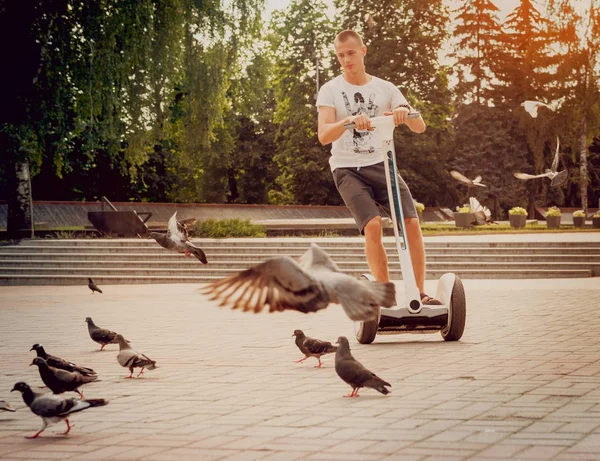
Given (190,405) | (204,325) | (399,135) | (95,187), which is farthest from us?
(399,135)

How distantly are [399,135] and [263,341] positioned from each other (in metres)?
48.3

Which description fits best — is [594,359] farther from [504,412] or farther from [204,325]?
[204,325]

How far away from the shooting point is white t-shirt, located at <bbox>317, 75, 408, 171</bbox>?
760cm

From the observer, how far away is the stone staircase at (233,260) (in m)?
20.6

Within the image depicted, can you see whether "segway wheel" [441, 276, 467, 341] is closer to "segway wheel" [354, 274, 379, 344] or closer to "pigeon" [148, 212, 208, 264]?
"segway wheel" [354, 274, 379, 344]

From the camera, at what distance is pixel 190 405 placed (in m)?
5.72

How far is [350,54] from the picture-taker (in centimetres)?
736

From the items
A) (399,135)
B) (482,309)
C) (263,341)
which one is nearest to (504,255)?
(482,309)

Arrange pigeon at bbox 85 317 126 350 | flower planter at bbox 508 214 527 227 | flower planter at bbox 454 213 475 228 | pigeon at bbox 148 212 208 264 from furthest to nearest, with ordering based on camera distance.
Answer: flower planter at bbox 508 214 527 227
flower planter at bbox 454 213 475 228
pigeon at bbox 85 317 126 350
pigeon at bbox 148 212 208 264

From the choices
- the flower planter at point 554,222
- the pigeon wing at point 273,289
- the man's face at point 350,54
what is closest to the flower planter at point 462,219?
the flower planter at point 554,222

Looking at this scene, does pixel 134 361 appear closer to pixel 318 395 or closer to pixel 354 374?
pixel 318 395

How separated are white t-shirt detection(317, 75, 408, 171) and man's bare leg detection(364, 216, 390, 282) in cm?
51

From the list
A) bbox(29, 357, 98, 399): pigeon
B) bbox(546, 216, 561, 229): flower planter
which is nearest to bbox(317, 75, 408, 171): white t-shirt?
bbox(29, 357, 98, 399): pigeon

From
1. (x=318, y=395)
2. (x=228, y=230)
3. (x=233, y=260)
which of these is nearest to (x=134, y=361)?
(x=318, y=395)
